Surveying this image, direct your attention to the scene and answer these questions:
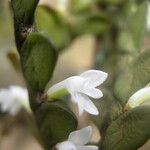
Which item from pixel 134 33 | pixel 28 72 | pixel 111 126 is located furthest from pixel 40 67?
pixel 134 33

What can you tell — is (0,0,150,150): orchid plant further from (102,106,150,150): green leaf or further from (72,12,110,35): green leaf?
(72,12,110,35): green leaf

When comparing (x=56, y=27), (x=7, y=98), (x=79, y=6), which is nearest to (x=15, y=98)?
(x=7, y=98)

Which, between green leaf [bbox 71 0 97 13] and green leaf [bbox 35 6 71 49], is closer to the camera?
green leaf [bbox 35 6 71 49]

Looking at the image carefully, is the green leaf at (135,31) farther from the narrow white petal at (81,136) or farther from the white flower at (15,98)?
the narrow white petal at (81,136)

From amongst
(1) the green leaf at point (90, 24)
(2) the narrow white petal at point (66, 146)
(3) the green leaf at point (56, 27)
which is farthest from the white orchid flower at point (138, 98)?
(1) the green leaf at point (90, 24)

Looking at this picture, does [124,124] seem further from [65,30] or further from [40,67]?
[65,30]

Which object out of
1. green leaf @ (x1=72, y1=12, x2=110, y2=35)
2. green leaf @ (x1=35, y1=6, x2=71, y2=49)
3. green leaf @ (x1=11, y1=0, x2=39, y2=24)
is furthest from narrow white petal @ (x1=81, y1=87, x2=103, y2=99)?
green leaf @ (x1=72, y1=12, x2=110, y2=35)
